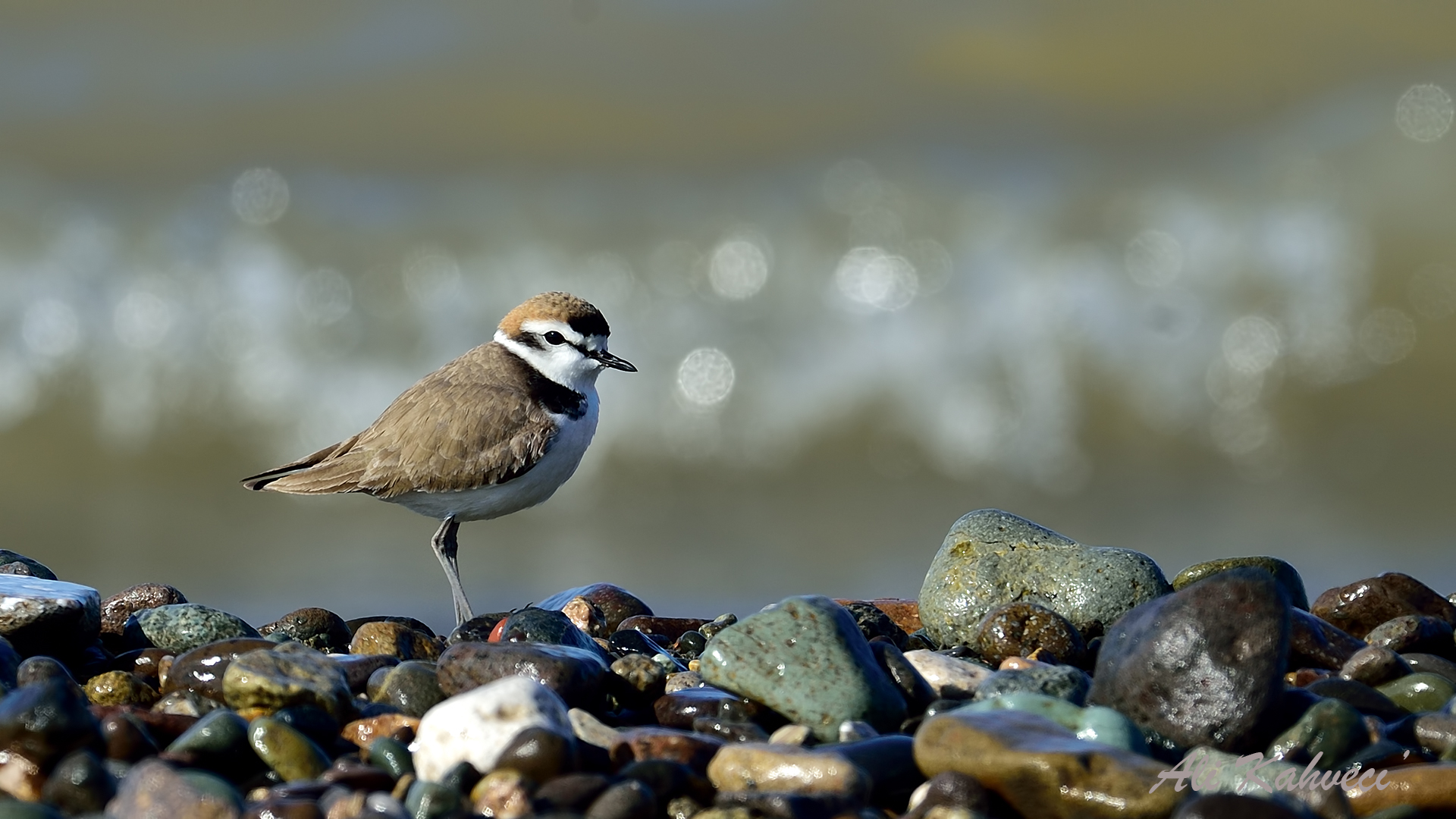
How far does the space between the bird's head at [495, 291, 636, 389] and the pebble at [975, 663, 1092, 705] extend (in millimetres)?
2957

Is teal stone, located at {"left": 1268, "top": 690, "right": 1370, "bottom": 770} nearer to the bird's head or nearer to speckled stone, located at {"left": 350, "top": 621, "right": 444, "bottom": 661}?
speckled stone, located at {"left": 350, "top": 621, "right": 444, "bottom": 661}

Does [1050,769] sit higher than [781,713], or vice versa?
[1050,769]

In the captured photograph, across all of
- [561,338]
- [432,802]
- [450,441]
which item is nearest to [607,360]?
[561,338]

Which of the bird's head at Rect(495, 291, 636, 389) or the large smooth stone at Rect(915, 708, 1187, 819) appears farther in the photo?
the bird's head at Rect(495, 291, 636, 389)

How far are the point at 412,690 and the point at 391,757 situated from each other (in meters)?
0.53

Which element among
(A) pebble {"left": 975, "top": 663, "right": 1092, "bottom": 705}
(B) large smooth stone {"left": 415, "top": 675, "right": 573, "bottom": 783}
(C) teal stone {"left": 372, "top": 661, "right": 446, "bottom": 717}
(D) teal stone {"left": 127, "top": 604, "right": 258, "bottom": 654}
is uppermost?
(A) pebble {"left": 975, "top": 663, "right": 1092, "bottom": 705}

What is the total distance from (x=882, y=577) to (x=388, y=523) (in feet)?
14.6

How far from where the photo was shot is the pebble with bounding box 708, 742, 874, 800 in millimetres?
3424

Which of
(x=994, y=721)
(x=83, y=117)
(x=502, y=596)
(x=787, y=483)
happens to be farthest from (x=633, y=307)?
(x=994, y=721)

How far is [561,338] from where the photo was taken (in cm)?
671

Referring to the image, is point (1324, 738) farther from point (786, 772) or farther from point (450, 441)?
point (450, 441)

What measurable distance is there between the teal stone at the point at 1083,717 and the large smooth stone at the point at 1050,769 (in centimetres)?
12

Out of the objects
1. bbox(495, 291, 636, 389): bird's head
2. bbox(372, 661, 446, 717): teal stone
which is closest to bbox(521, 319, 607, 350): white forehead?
bbox(495, 291, 636, 389): bird's head

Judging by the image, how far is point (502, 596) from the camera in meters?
9.40
